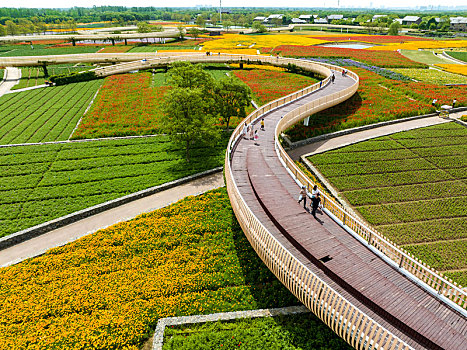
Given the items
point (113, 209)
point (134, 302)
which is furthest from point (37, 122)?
point (134, 302)

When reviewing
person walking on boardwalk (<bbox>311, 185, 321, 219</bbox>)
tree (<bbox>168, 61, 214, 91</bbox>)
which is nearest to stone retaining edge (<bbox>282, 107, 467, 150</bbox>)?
tree (<bbox>168, 61, 214, 91</bbox>)

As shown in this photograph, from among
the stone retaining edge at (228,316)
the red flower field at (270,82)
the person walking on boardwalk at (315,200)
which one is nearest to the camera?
the stone retaining edge at (228,316)

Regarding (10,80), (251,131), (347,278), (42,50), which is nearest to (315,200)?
(347,278)

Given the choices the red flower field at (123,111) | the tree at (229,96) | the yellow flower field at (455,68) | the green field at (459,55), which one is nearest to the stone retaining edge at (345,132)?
the tree at (229,96)

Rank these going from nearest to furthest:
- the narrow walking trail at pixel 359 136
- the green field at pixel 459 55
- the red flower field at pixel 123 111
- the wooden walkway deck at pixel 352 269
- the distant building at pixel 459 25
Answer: the wooden walkway deck at pixel 352 269 < the narrow walking trail at pixel 359 136 < the red flower field at pixel 123 111 < the green field at pixel 459 55 < the distant building at pixel 459 25

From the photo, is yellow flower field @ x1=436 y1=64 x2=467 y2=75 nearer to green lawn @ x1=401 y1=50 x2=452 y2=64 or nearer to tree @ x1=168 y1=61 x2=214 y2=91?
green lawn @ x1=401 y1=50 x2=452 y2=64

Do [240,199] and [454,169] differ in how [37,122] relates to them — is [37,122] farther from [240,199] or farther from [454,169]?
[454,169]

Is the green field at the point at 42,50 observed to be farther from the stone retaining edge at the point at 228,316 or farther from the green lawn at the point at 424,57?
the stone retaining edge at the point at 228,316
